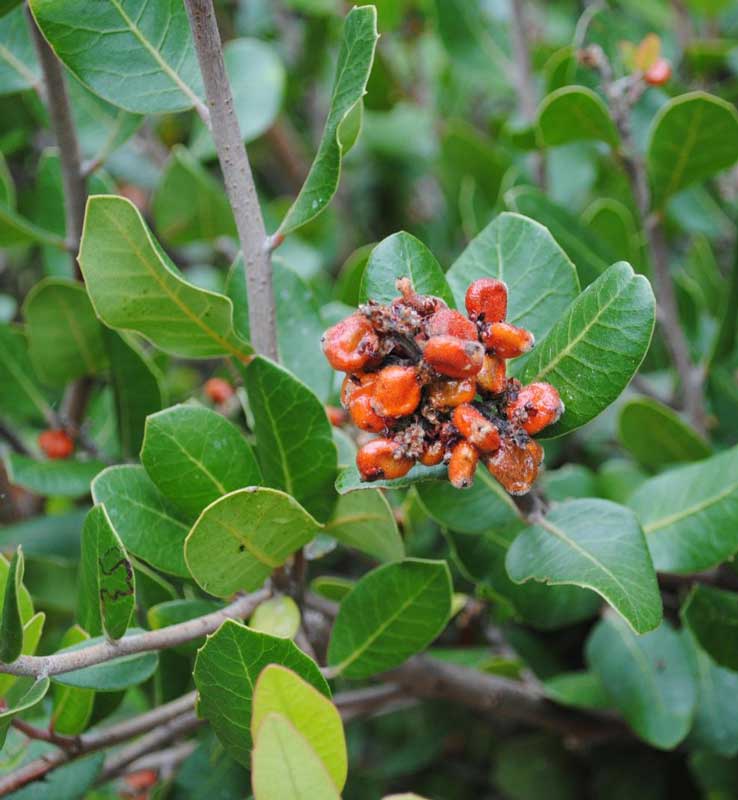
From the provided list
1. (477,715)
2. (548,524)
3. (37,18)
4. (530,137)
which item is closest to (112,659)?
(548,524)

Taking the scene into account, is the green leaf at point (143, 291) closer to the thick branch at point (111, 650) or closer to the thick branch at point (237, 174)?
the thick branch at point (237, 174)

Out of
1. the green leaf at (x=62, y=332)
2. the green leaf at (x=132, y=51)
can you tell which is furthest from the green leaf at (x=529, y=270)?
the green leaf at (x=62, y=332)

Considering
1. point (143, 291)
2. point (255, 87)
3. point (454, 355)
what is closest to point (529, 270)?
point (454, 355)

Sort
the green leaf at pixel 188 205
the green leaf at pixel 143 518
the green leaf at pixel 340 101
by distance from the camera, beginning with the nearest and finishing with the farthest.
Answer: the green leaf at pixel 340 101 < the green leaf at pixel 143 518 < the green leaf at pixel 188 205

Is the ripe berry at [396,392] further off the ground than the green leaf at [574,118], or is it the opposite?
the green leaf at [574,118]

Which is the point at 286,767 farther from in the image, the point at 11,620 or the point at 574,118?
the point at 574,118

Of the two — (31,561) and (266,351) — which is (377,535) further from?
(31,561)

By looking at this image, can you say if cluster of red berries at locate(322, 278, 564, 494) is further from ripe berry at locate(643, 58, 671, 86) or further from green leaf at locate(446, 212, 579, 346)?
ripe berry at locate(643, 58, 671, 86)
